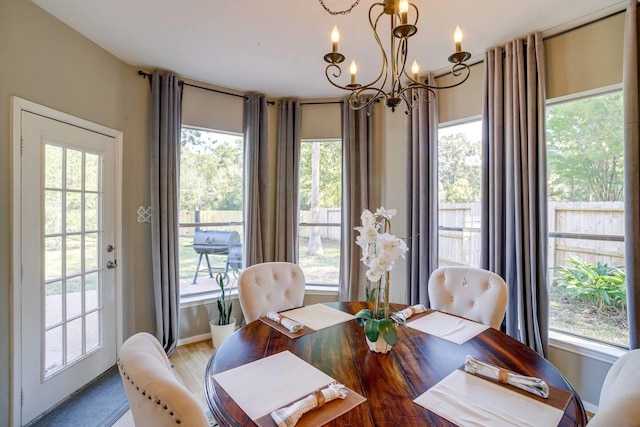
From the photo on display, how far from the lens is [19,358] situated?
191 centimetres

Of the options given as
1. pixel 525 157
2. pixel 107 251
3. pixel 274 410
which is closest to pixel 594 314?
pixel 525 157

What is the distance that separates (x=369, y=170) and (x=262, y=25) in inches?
73.2

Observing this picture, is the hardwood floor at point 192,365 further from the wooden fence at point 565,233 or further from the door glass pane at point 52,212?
the wooden fence at point 565,233

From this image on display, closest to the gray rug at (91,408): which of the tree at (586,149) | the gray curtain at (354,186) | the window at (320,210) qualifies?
the window at (320,210)

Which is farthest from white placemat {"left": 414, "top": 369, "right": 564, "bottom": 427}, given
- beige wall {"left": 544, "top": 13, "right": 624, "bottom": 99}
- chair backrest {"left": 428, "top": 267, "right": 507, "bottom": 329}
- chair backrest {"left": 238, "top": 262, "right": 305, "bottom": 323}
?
beige wall {"left": 544, "top": 13, "right": 624, "bottom": 99}

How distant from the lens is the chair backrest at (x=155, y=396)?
2.32ft

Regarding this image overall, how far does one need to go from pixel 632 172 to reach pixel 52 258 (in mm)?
3903

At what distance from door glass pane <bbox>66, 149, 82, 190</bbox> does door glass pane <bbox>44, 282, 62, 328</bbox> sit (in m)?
0.72

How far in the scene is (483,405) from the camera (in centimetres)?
96

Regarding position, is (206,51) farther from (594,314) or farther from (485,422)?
(594,314)

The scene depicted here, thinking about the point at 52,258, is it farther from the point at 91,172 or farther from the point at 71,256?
the point at 91,172

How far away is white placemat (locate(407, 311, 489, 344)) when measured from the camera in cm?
150

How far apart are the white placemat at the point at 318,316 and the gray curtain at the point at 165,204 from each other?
1660 mm

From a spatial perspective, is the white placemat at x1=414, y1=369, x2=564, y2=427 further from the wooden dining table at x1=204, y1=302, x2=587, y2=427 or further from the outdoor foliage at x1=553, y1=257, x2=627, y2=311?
the outdoor foliage at x1=553, y1=257, x2=627, y2=311
